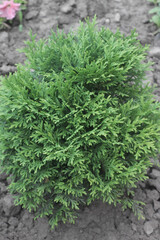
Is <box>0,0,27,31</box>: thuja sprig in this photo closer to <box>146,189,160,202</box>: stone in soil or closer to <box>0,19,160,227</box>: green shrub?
<box>0,19,160,227</box>: green shrub

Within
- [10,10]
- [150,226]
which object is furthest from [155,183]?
[10,10]

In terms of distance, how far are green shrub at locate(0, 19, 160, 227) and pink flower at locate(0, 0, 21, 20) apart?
111 inches

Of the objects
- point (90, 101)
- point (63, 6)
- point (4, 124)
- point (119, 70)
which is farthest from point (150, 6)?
point (4, 124)

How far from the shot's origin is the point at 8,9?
5352 mm

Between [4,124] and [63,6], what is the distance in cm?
393

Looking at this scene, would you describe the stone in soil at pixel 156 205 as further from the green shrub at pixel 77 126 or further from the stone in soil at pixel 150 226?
the green shrub at pixel 77 126

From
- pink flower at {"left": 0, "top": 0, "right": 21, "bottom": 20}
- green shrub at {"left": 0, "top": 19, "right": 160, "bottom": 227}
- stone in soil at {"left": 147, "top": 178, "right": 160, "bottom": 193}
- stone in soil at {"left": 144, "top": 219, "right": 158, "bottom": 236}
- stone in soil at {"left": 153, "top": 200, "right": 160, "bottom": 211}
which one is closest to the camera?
green shrub at {"left": 0, "top": 19, "right": 160, "bottom": 227}

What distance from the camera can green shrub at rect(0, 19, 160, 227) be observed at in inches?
108

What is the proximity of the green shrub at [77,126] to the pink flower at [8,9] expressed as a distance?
2832 mm

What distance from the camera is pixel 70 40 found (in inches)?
127

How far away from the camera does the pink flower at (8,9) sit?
5.31 meters

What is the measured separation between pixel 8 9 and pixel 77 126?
12.9ft

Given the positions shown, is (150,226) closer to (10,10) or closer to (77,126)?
(77,126)

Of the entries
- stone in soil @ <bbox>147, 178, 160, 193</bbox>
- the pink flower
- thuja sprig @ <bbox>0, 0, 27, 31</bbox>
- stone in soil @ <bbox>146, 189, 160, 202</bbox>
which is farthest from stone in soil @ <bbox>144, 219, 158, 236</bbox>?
the pink flower
